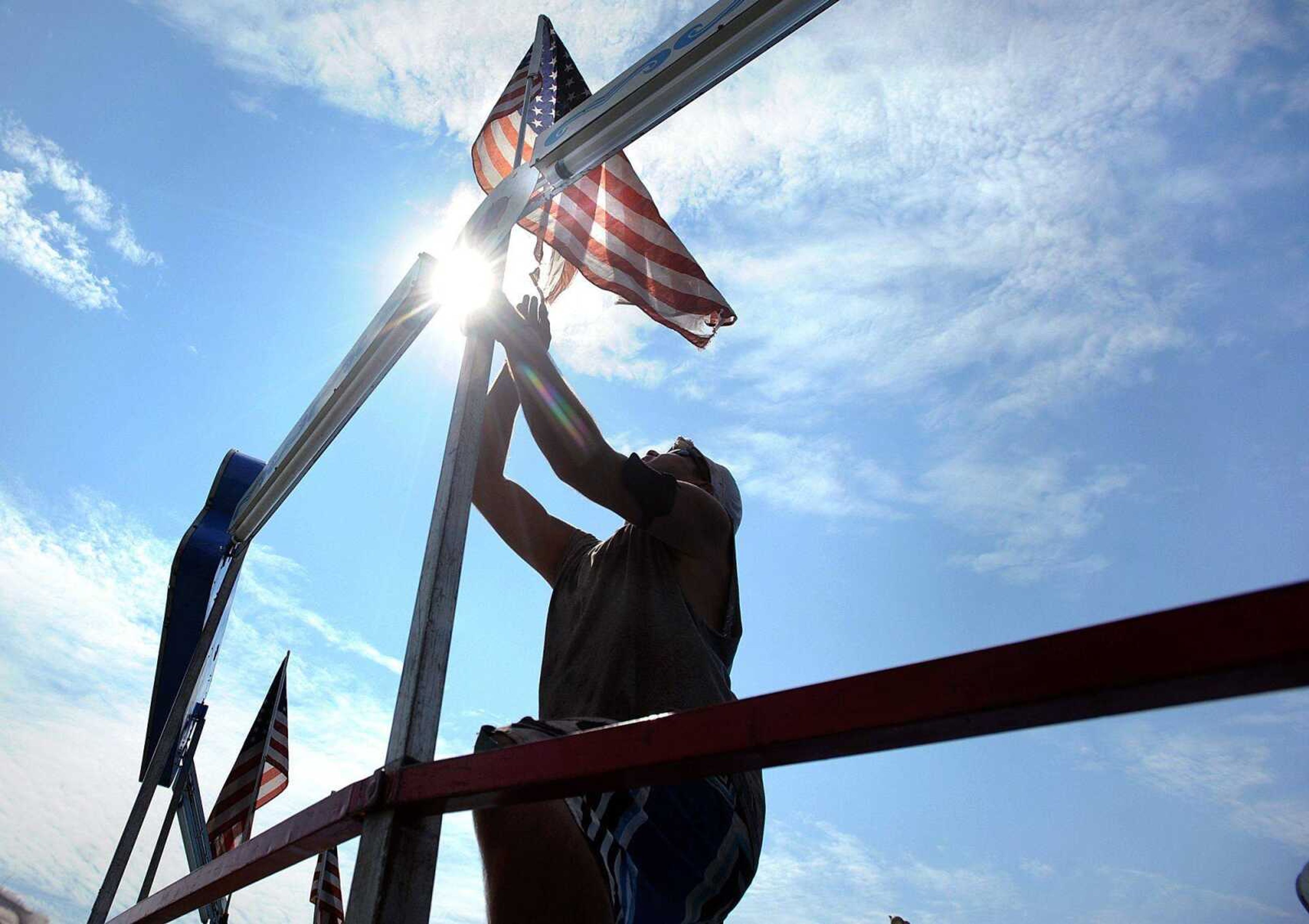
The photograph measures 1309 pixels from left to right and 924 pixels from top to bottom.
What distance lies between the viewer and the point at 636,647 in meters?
2.33

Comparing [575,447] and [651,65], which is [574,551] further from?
[651,65]

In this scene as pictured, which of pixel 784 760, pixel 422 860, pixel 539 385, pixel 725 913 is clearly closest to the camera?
pixel 784 760

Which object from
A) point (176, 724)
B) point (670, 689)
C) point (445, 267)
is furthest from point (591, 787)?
point (176, 724)

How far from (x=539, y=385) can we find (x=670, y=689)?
0.86 metres

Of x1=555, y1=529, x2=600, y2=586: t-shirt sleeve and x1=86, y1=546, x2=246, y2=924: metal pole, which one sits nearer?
x1=555, y1=529, x2=600, y2=586: t-shirt sleeve

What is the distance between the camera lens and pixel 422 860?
1.46 meters

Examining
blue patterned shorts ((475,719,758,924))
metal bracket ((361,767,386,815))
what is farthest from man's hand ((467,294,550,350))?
metal bracket ((361,767,386,815))

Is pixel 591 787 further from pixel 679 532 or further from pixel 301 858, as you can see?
pixel 679 532

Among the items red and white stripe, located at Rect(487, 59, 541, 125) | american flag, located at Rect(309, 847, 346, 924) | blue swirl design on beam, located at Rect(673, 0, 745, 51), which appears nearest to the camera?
blue swirl design on beam, located at Rect(673, 0, 745, 51)

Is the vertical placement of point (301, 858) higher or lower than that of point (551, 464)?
lower

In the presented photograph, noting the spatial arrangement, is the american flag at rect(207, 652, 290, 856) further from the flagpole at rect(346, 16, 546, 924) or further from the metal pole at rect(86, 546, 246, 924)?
the flagpole at rect(346, 16, 546, 924)

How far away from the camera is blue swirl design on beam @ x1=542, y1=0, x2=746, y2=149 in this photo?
7.15 ft

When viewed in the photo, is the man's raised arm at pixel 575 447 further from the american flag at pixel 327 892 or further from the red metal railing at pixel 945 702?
the american flag at pixel 327 892

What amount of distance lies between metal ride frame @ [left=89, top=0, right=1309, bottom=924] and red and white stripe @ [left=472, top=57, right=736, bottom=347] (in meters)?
1.10
